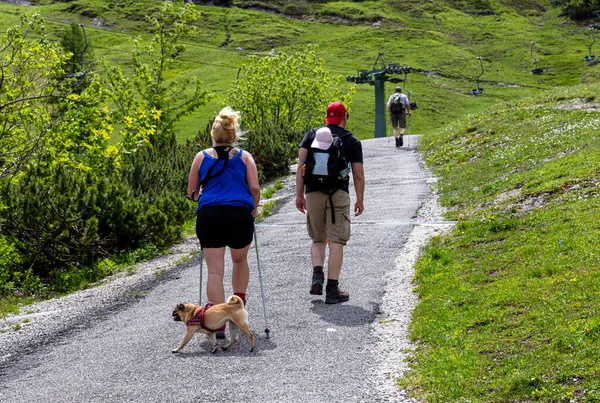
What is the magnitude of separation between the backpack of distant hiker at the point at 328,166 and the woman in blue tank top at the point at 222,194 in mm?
1649

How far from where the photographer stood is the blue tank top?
351 inches

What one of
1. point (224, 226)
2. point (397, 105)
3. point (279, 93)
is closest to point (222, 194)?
point (224, 226)

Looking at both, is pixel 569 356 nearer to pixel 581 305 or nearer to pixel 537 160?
pixel 581 305

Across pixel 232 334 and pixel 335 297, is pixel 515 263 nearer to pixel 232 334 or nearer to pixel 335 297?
pixel 335 297

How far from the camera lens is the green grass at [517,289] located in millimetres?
7027

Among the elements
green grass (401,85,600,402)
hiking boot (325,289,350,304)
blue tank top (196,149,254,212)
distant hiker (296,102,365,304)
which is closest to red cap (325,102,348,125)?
distant hiker (296,102,365,304)

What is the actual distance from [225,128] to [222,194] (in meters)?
0.74

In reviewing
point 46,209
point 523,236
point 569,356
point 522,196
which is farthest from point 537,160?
point 569,356

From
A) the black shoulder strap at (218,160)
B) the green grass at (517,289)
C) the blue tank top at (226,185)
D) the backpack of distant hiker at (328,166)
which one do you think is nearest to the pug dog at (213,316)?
the blue tank top at (226,185)

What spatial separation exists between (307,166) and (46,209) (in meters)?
8.23

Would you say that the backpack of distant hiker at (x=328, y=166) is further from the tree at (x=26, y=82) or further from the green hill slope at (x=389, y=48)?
the green hill slope at (x=389, y=48)

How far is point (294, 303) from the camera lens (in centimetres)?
1109

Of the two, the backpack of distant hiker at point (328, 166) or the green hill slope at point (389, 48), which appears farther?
the green hill slope at point (389, 48)

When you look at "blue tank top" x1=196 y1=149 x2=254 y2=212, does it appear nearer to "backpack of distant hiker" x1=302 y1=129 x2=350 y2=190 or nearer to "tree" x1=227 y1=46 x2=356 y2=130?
"backpack of distant hiker" x1=302 y1=129 x2=350 y2=190
